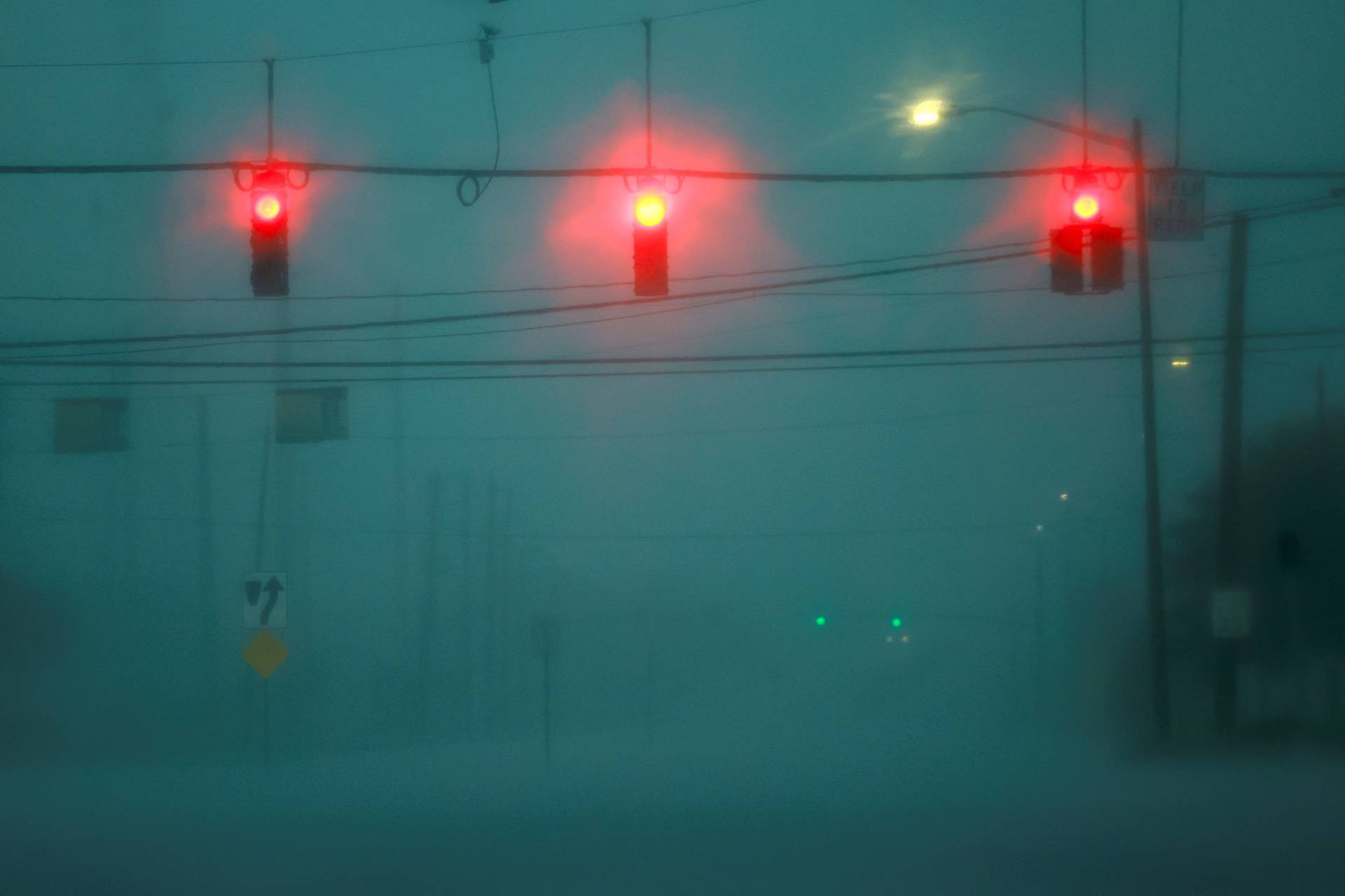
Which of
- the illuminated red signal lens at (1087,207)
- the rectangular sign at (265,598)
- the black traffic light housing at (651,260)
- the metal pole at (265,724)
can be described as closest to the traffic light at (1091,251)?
the illuminated red signal lens at (1087,207)

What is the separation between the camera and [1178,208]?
43.4 ft

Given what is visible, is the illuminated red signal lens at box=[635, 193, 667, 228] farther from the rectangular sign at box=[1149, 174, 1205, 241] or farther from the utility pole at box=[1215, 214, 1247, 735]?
the utility pole at box=[1215, 214, 1247, 735]

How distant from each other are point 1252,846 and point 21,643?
17.8 metres

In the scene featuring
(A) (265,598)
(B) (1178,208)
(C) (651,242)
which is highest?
(B) (1178,208)

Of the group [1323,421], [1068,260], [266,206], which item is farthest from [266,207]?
[1323,421]

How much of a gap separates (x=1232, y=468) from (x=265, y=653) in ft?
41.5

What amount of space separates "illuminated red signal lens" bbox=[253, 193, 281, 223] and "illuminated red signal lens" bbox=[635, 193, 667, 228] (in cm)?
311

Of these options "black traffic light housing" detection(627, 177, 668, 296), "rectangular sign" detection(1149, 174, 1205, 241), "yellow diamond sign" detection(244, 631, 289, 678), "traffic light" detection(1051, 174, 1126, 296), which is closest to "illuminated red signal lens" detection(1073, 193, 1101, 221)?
"traffic light" detection(1051, 174, 1126, 296)

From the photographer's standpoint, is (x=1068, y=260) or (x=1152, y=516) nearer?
(x=1068, y=260)

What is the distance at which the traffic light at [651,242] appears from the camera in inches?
425

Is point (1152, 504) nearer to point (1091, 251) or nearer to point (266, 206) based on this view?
point (1091, 251)

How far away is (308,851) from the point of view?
9883mm

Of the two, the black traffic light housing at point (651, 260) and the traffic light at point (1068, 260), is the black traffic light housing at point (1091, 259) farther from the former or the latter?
the black traffic light housing at point (651, 260)

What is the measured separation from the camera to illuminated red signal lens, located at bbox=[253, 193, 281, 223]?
10.6 m
